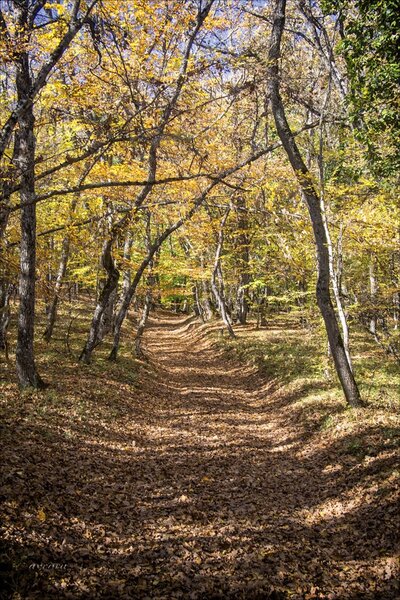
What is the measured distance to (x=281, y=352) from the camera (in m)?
19.5

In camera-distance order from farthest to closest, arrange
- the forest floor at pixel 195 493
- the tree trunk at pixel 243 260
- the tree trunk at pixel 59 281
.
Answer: the tree trunk at pixel 243 260
the tree trunk at pixel 59 281
the forest floor at pixel 195 493

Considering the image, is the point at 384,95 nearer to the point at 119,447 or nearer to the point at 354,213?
the point at 354,213

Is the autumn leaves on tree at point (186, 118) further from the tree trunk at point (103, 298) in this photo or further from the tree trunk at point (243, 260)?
the tree trunk at point (243, 260)

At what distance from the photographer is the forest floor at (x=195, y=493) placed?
5172 millimetres

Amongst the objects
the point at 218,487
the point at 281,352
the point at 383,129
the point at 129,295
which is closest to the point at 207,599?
the point at 218,487

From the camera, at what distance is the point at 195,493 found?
7.68m

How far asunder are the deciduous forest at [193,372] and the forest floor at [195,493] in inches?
1.5

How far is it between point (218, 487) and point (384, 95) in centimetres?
857

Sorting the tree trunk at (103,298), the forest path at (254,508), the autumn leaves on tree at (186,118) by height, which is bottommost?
the forest path at (254,508)

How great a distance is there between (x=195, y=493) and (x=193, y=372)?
38.4 feet

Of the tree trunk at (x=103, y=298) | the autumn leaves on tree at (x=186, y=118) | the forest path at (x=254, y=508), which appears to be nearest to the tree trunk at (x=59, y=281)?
the autumn leaves on tree at (x=186, y=118)

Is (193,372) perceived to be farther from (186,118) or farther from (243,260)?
(186,118)

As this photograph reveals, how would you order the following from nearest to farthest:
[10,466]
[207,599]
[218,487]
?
[207,599] → [10,466] → [218,487]

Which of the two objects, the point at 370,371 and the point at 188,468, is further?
the point at 370,371
